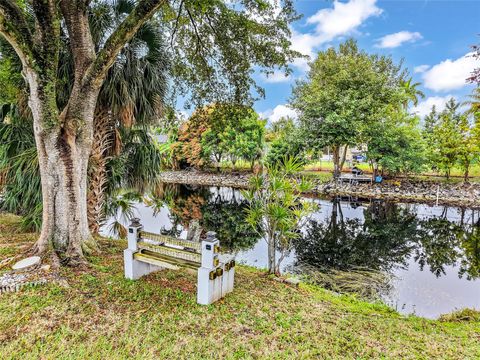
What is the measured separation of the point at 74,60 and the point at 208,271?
4.09m

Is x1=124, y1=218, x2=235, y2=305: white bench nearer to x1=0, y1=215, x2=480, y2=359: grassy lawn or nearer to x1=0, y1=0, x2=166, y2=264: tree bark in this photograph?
x1=0, y1=215, x2=480, y2=359: grassy lawn

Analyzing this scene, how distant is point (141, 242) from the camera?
434cm

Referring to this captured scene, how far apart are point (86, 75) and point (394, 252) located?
875cm

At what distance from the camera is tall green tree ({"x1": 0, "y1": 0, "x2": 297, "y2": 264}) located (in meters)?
4.10

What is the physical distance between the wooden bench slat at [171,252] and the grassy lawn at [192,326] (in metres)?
0.51

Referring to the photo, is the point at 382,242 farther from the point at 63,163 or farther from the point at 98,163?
the point at 63,163

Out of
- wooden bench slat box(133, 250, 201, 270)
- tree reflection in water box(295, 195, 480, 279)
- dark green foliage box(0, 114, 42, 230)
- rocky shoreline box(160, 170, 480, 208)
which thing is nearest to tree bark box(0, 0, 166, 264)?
wooden bench slat box(133, 250, 201, 270)

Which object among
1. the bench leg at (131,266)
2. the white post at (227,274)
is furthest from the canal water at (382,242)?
the bench leg at (131,266)

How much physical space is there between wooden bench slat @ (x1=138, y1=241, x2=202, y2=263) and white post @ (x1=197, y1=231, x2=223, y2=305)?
0.16 meters

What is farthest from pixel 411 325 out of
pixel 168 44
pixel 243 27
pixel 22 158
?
pixel 22 158

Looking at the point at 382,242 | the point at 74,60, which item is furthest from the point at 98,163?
the point at 382,242

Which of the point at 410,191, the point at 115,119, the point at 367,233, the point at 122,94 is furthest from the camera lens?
the point at 410,191

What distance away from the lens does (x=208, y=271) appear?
3723mm

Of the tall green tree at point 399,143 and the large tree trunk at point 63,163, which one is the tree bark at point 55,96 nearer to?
the large tree trunk at point 63,163
